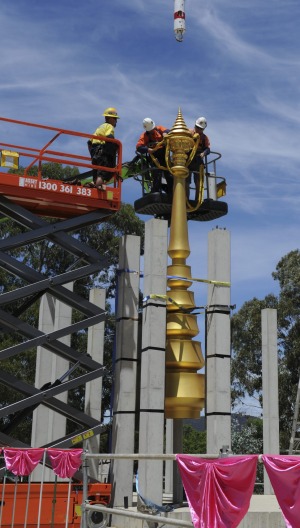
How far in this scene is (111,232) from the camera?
145 ft

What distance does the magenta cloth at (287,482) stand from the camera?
689cm

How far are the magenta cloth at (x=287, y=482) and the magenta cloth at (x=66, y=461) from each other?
188 inches

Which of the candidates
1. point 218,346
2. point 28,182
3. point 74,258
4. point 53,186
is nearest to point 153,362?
point 218,346

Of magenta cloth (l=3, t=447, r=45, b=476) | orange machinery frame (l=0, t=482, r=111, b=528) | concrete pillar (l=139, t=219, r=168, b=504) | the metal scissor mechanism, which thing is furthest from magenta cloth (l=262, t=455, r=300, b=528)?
the metal scissor mechanism

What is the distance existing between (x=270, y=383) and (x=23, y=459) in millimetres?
9211

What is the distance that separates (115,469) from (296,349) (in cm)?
3209

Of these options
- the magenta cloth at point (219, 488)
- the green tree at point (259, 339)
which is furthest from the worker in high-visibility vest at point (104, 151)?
the green tree at point (259, 339)

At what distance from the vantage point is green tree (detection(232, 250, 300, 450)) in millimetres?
46250

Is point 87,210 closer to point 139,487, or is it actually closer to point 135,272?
point 135,272

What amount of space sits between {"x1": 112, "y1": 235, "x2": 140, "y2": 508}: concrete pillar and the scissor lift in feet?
1.49

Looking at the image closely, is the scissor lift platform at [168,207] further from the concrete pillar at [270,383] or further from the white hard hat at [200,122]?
the concrete pillar at [270,383]

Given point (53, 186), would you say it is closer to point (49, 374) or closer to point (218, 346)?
point (218, 346)

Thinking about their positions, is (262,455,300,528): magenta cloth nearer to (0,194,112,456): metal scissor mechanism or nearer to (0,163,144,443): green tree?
(0,194,112,456): metal scissor mechanism

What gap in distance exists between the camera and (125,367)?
643 inches
